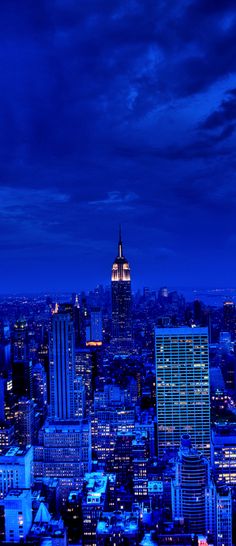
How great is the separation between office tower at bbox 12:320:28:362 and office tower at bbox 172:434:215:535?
42.0 ft

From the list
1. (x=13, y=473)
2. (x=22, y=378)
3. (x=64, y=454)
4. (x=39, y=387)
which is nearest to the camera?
(x=13, y=473)

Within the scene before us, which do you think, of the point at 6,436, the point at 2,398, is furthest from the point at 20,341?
the point at 6,436

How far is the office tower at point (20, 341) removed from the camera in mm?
24266

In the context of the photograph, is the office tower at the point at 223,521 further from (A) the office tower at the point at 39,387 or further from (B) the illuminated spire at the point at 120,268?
(B) the illuminated spire at the point at 120,268

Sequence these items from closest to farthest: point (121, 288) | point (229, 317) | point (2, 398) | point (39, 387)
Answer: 1. point (2, 398)
2. point (39, 387)
3. point (229, 317)
4. point (121, 288)

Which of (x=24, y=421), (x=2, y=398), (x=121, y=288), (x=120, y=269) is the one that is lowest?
(x=24, y=421)

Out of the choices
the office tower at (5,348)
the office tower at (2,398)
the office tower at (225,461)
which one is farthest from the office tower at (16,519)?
the office tower at (5,348)

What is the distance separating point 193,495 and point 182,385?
689 centimetres

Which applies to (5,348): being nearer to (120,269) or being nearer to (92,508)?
(120,269)

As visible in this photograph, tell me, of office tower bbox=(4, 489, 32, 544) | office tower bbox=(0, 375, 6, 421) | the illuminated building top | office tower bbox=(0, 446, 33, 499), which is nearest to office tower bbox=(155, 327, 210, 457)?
office tower bbox=(0, 375, 6, 421)

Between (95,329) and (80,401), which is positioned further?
(95,329)

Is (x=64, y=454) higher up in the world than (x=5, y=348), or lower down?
lower down

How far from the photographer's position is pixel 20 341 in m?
25.1

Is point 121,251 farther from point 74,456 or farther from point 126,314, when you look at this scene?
point 74,456
